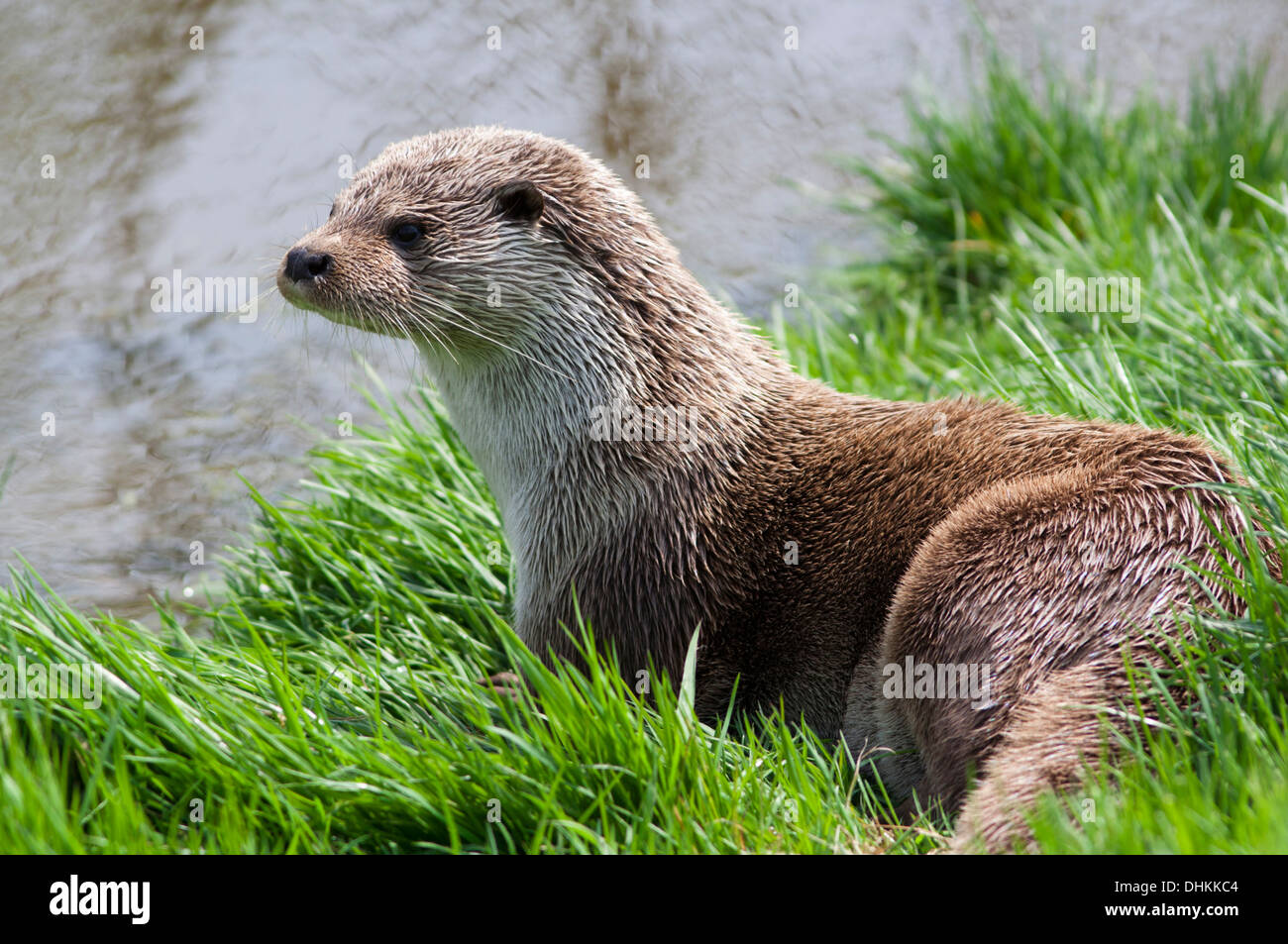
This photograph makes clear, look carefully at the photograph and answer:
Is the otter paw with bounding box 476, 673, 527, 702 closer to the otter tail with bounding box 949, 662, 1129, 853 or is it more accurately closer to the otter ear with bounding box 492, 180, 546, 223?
the otter tail with bounding box 949, 662, 1129, 853

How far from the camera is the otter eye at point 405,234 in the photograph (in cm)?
326

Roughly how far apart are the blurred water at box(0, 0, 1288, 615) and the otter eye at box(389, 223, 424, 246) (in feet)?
6.48

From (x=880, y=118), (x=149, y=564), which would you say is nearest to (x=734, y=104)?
(x=880, y=118)

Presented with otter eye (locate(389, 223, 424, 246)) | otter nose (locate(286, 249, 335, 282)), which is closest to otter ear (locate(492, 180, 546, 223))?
otter eye (locate(389, 223, 424, 246))

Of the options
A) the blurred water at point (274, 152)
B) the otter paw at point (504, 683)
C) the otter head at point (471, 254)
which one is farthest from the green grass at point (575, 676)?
the blurred water at point (274, 152)

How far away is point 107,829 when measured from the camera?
2.27 m

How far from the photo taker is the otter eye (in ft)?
10.7

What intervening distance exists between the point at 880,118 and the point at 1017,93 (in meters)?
1.58

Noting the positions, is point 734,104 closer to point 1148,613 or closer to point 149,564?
point 149,564

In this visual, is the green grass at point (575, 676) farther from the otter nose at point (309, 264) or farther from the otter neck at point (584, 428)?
the otter nose at point (309, 264)

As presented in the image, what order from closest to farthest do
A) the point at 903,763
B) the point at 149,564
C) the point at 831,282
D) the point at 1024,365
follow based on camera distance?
the point at 903,763 → the point at 1024,365 → the point at 149,564 → the point at 831,282

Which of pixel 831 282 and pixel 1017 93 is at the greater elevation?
pixel 1017 93

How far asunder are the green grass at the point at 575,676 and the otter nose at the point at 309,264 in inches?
34.0

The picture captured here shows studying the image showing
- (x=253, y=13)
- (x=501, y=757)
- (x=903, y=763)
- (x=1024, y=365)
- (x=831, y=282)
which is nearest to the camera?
(x=501, y=757)
